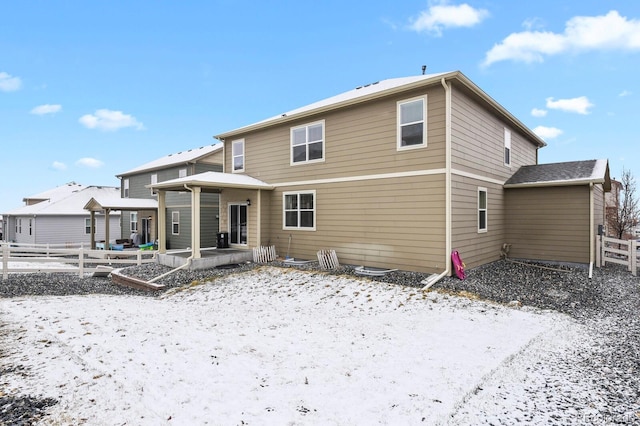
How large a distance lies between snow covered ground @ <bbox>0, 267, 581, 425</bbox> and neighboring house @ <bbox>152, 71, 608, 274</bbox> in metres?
2.68

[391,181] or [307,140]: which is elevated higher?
[307,140]

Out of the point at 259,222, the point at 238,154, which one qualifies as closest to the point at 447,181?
the point at 259,222

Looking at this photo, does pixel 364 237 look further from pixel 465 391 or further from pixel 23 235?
pixel 23 235

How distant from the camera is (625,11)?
10891 mm

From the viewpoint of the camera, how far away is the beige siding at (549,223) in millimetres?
11156

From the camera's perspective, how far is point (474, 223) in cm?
1059

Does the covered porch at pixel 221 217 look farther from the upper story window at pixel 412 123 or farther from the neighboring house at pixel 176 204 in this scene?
the upper story window at pixel 412 123

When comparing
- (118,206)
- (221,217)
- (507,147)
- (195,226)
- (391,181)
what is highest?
(507,147)

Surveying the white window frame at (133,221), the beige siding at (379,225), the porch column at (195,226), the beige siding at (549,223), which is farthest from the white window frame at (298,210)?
the white window frame at (133,221)

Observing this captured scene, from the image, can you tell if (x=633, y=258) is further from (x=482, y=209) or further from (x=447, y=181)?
(x=447, y=181)

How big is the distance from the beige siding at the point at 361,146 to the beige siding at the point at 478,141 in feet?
1.83

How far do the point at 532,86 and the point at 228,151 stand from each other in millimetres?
14362

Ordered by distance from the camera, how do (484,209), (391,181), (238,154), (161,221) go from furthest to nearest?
(238,154)
(161,221)
(484,209)
(391,181)

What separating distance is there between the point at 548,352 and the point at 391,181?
635cm
